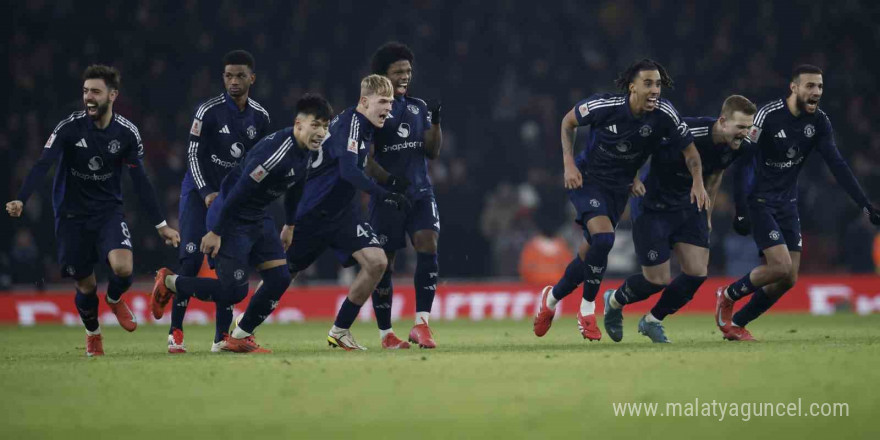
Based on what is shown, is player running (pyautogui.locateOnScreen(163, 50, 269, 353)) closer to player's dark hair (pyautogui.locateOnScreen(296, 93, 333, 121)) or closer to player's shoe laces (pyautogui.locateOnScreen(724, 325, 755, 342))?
player's dark hair (pyautogui.locateOnScreen(296, 93, 333, 121))

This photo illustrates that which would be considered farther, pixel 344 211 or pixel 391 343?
pixel 391 343

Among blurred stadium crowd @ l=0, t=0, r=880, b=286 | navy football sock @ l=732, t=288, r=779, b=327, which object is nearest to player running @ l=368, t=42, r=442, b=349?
navy football sock @ l=732, t=288, r=779, b=327

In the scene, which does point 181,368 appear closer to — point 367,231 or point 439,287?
point 367,231

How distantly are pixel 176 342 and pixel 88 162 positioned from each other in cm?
170

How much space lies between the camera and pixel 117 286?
10.0 metres

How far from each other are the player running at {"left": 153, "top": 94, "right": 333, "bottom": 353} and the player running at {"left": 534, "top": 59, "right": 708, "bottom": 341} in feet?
7.68

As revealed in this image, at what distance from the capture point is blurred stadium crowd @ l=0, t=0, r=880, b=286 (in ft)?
62.7

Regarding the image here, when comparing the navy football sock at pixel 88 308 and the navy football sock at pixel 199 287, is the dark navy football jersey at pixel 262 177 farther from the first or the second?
the navy football sock at pixel 88 308

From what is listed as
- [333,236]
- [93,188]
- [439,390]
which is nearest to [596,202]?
[333,236]

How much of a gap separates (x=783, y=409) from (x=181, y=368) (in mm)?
4021

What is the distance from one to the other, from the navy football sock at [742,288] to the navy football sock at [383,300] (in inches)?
125

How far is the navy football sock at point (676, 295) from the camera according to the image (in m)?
10.6

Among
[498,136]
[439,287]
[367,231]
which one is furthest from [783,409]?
[498,136]

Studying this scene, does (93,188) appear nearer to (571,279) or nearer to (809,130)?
(571,279)
